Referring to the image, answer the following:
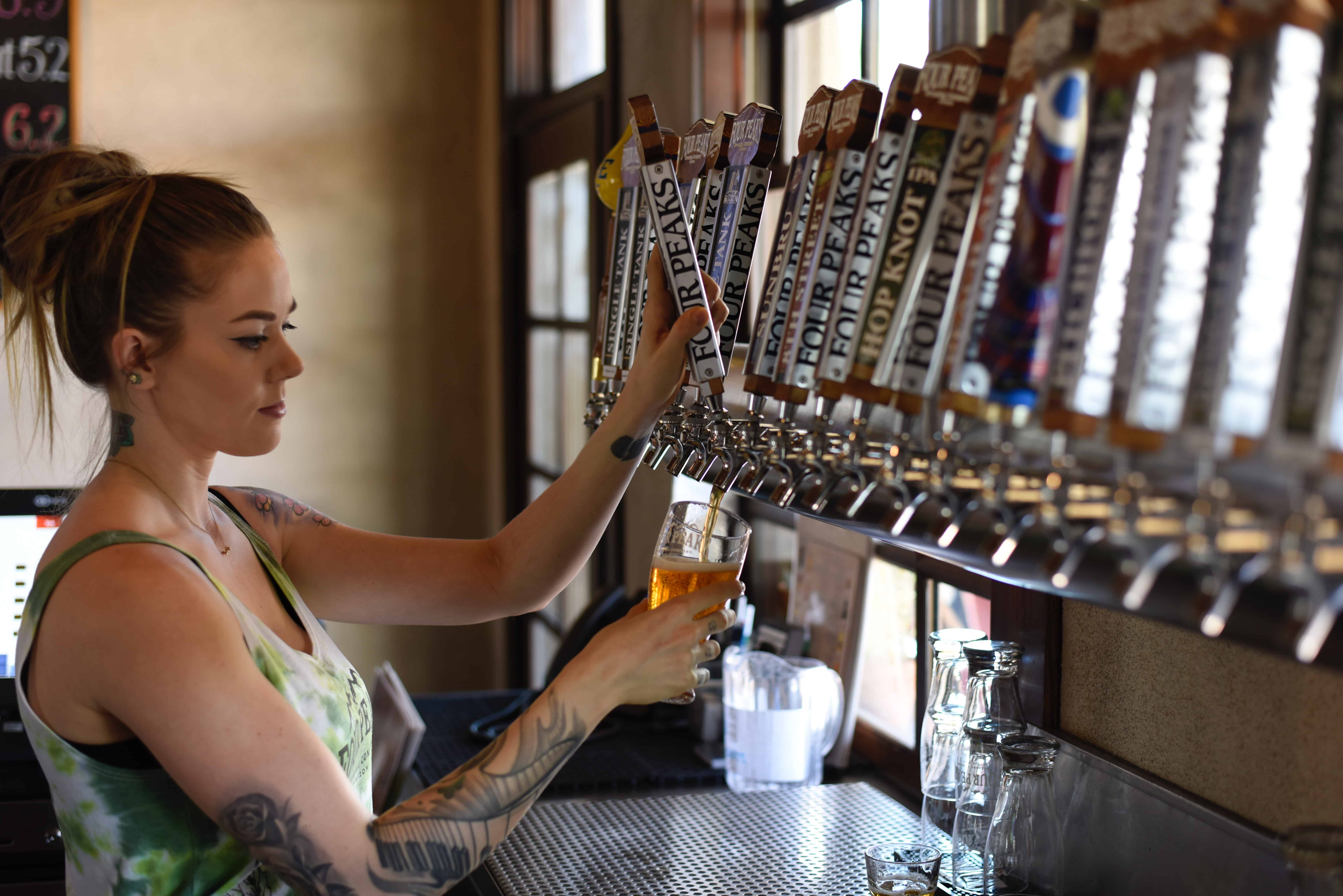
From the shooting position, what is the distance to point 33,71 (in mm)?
3500

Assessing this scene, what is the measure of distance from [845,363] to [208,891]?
2.75ft

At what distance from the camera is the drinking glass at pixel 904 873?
1232mm

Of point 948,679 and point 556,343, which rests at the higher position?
point 556,343

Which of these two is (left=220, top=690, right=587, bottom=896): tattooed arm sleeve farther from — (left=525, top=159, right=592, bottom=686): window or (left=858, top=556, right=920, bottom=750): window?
(left=525, top=159, right=592, bottom=686): window

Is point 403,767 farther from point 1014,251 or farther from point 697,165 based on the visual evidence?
point 1014,251

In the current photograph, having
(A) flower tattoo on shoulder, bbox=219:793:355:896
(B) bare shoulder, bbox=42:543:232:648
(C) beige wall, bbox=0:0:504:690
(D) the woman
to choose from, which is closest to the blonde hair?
(D) the woman

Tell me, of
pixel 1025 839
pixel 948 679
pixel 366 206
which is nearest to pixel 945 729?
pixel 948 679

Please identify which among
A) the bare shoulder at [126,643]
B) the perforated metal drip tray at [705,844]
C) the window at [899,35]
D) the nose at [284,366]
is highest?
the window at [899,35]

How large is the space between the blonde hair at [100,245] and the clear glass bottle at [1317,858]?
42.1 inches

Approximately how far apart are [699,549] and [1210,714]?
52 cm

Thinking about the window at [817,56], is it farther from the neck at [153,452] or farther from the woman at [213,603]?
the neck at [153,452]

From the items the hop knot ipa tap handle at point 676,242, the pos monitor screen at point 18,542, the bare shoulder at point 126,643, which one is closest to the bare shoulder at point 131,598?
the bare shoulder at point 126,643

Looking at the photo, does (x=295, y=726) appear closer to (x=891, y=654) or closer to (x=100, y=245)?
(x=100, y=245)

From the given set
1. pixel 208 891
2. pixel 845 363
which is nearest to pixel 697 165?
pixel 845 363
